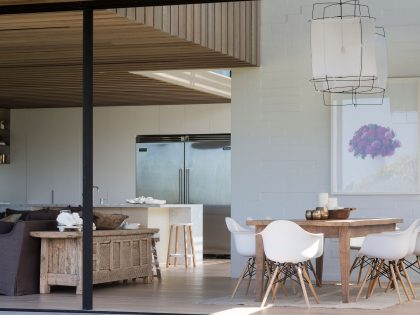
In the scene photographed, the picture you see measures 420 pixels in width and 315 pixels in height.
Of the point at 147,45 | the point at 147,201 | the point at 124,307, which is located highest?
the point at 147,45

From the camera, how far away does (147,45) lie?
370 inches

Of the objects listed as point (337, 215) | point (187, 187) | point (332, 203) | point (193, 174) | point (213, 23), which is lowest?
point (337, 215)

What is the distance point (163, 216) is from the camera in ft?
42.5

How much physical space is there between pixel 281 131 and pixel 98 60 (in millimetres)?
2324

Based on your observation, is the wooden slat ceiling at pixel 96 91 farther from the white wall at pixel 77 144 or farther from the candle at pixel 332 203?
the candle at pixel 332 203

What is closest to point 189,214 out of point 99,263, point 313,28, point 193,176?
point 193,176

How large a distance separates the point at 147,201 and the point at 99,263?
297cm

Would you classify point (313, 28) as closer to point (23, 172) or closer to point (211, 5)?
point (211, 5)

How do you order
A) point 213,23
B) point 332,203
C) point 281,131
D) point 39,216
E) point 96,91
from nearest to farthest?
point 332,203 < point 213,23 < point 39,216 < point 281,131 < point 96,91

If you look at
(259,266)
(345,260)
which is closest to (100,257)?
(259,266)

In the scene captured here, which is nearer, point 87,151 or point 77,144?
point 87,151

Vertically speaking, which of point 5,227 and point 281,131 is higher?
point 281,131

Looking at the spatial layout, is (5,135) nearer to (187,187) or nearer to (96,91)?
(96,91)

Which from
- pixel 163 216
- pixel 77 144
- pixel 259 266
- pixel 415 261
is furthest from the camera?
pixel 77 144
